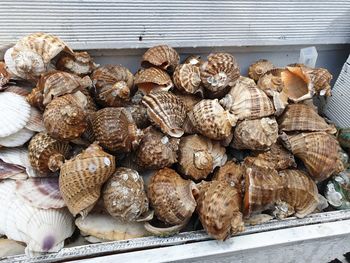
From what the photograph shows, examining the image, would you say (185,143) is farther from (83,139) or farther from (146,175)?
(83,139)

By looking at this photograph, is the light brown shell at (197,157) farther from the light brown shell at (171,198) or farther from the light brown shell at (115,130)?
the light brown shell at (115,130)

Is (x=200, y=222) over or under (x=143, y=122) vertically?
under

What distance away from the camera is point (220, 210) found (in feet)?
4.44

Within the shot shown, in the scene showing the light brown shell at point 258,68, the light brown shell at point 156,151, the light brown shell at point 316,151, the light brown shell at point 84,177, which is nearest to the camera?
the light brown shell at point 84,177

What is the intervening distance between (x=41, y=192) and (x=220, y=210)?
2.28 feet

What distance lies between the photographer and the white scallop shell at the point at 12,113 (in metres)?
1.42

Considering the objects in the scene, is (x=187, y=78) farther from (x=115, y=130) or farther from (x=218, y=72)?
(x=115, y=130)

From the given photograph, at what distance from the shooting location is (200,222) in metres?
1.52

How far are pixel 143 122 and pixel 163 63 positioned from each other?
0.29 metres

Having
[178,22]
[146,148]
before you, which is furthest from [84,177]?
[178,22]

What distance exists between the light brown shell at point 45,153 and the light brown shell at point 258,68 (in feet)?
3.37

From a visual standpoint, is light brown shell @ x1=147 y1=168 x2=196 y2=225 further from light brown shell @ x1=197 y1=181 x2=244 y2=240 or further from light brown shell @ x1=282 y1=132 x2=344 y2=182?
light brown shell @ x1=282 y1=132 x2=344 y2=182

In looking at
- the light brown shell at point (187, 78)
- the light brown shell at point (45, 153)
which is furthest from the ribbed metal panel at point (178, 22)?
the light brown shell at point (45, 153)

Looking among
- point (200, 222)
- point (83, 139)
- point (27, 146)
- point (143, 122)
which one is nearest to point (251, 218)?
point (200, 222)
